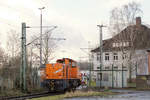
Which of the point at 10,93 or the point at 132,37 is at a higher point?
the point at 132,37

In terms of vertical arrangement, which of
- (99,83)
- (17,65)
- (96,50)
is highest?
(96,50)

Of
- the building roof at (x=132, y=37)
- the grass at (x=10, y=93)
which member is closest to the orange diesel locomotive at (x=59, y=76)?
the grass at (x=10, y=93)

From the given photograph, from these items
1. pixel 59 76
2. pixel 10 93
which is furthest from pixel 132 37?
pixel 10 93

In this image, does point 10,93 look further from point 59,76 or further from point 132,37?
point 132,37

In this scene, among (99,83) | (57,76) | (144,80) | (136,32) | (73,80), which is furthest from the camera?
(136,32)

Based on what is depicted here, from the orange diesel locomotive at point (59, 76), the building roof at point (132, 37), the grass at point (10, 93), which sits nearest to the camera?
the grass at point (10, 93)

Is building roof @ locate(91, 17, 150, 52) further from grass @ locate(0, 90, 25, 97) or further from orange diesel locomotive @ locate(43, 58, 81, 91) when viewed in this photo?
grass @ locate(0, 90, 25, 97)

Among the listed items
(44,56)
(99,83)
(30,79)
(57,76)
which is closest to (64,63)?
(57,76)

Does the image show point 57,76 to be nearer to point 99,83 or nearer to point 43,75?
point 43,75

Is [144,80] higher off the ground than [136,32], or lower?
lower

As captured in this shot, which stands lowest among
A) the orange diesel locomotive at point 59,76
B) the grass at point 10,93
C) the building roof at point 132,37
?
the grass at point 10,93

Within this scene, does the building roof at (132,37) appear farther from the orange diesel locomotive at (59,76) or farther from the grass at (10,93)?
the grass at (10,93)

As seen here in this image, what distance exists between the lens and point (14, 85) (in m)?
25.9

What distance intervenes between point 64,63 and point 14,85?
218 inches
